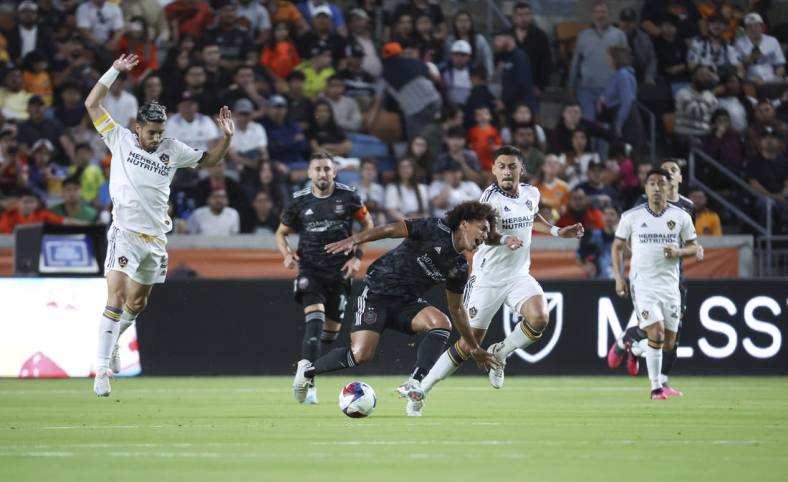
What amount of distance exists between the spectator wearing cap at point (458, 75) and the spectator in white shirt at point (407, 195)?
9.84 ft

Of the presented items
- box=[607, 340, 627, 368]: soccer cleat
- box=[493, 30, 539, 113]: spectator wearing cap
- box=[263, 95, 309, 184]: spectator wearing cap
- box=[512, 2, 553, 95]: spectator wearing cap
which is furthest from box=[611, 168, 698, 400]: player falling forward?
box=[512, 2, 553, 95]: spectator wearing cap

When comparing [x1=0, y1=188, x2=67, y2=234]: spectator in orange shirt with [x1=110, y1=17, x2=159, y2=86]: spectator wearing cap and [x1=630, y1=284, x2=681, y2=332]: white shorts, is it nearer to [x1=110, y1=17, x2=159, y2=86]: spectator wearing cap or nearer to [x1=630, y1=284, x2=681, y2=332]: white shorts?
[x1=110, y1=17, x2=159, y2=86]: spectator wearing cap

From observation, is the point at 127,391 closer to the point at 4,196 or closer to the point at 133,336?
the point at 133,336

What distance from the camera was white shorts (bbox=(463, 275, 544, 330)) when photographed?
576 inches

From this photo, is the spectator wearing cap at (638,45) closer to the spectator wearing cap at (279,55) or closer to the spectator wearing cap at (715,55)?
the spectator wearing cap at (715,55)

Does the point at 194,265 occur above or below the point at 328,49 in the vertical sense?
below

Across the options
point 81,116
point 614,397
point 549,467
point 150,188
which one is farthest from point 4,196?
point 549,467

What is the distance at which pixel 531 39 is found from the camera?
2638 cm

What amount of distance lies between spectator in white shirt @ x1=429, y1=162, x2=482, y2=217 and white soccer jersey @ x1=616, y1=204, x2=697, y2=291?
20.2ft

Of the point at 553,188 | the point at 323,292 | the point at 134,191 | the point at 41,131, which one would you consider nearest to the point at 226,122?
the point at 134,191

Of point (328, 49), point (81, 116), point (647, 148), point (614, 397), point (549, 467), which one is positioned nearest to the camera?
point (549, 467)

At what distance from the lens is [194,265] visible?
20875 millimetres

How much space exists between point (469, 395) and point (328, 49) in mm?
10235

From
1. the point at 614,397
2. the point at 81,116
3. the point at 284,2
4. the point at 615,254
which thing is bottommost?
the point at 614,397
